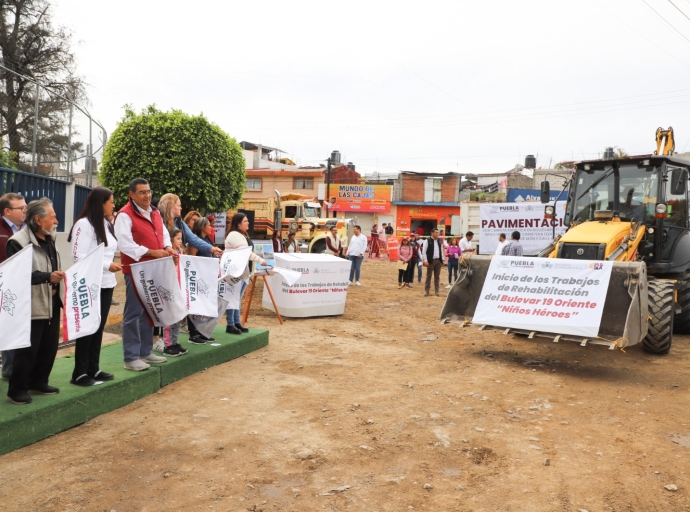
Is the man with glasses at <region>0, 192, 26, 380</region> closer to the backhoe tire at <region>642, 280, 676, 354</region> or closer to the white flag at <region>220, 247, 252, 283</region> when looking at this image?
the white flag at <region>220, 247, 252, 283</region>

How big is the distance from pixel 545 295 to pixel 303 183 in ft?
138

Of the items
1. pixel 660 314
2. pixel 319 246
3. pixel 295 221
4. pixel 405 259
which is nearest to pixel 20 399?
pixel 660 314

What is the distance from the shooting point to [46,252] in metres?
4.78

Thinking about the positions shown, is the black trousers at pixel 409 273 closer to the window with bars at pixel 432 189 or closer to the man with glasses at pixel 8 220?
the man with glasses at pixel 8 220

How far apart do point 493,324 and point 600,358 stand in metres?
1.89

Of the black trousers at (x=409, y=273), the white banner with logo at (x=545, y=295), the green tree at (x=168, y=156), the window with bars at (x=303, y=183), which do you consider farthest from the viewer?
the window with bars at (x=303, y=183)

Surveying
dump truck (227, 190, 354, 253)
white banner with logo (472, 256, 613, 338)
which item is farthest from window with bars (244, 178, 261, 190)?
white banner with logo (472, 256, 613, 338)

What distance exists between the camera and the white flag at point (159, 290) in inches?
224

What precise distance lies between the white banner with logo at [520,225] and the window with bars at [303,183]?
30556 mm

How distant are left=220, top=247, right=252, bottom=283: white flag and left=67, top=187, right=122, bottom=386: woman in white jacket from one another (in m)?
2.72

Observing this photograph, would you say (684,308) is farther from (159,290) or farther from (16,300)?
(16,300)

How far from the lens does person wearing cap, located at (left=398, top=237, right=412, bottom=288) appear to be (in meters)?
17.1

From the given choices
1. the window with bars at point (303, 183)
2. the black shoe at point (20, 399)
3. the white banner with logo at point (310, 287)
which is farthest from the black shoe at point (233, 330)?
the window with bars at point (303, 183)

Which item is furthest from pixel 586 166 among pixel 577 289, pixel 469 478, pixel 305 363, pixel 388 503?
pixel 388 503
